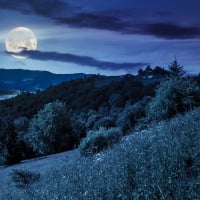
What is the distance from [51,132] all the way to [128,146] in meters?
24.8

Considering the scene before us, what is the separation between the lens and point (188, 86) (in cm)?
2323

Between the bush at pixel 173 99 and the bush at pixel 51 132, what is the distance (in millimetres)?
12516

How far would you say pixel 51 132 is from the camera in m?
34.9

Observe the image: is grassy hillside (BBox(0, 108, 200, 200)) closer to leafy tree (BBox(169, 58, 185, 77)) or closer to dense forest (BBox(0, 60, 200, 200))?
dense forest (BBox(0, 60, 200, 200))

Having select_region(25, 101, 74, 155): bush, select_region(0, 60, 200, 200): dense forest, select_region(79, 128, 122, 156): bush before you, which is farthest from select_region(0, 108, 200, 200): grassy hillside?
select_region(25, 101, 74, 155): bush

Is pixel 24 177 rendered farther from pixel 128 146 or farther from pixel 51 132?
pixel 51 132

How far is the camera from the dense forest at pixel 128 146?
688 centimetres

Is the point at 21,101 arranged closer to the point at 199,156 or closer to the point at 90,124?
the point at 90,124

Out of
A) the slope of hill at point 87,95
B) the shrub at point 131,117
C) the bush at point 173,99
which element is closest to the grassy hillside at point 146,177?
the bush at point 173,99

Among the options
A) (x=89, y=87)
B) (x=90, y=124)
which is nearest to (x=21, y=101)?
(x=89, y=87)

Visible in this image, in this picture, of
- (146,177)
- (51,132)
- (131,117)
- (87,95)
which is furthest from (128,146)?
(87,95)

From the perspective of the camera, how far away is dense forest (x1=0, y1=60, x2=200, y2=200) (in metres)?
6.88

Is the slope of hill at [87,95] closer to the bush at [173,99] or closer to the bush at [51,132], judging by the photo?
the bush at [51,132]

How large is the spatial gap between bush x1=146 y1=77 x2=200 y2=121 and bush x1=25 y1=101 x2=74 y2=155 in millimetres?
12516
